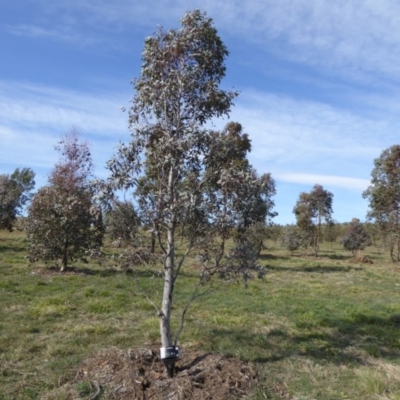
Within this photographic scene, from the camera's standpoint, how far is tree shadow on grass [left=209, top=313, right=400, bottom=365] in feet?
32.7

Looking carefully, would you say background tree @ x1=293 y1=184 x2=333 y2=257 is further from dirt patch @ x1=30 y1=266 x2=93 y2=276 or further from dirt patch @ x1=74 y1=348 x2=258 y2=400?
dirt patch @ x1=74 y1=348 x2=258 y2=400

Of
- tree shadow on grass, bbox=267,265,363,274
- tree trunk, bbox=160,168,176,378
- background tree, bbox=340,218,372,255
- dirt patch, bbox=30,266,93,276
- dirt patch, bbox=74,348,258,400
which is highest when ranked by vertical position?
background tree, bbox=340,218,372,255

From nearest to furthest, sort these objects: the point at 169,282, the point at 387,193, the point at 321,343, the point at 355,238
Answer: the point at 169,282
the point at 321,343
the point at 387,193
the point at 355,238

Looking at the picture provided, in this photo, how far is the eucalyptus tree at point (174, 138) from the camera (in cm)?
847

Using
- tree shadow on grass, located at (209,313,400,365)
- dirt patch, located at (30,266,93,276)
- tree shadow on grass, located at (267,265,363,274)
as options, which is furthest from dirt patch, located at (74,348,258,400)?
tree shadow on grass, located at (267,265,363,274)

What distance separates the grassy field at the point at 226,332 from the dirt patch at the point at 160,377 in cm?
38

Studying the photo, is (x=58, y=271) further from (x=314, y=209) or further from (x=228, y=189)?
(x=314, y=209)

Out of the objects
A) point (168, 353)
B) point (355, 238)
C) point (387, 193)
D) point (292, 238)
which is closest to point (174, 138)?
point (168, 353)

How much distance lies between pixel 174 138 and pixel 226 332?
19.8 ft

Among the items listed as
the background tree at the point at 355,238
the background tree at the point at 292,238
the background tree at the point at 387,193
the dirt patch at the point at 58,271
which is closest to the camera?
the dirt patch at the point at 58,271

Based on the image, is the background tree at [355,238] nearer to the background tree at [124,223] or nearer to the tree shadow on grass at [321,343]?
the tree shadow on grass at [321,343]

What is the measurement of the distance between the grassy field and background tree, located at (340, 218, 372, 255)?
32002 millimetres

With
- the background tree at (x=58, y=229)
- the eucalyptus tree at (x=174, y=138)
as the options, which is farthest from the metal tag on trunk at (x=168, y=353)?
the background tree at (x=58, y=229)

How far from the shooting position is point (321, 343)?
11180 millimetres
